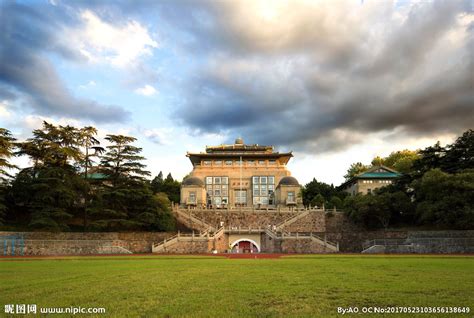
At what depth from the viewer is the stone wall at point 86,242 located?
137 feet

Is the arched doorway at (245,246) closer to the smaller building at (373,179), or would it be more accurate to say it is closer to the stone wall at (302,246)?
the stone wall at (302,246)

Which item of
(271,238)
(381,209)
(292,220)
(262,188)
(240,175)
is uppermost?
(240,175)

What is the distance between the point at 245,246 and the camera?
50.2 meters

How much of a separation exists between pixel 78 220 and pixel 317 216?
3233cm

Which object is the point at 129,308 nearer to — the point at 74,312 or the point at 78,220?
the point at 74,312

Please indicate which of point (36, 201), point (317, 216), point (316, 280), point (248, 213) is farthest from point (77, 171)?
point (316, 280)

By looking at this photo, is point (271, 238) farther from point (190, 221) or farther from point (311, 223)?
point (190, 221)

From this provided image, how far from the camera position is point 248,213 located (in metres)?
60.3

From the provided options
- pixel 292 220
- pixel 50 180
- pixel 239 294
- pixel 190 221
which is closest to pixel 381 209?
pixel 292 220

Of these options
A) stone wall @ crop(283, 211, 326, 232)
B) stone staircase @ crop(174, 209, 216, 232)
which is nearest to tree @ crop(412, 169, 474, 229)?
stone wall @ crop(283, 211, 326, 232)

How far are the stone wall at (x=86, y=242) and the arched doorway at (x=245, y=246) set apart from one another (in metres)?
7.98

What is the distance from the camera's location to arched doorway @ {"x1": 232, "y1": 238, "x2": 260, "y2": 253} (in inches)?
1955

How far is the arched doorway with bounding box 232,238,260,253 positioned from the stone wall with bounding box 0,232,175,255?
26.2ft

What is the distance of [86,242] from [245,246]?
18141 mm
